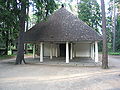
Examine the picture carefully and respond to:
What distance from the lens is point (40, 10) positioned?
16781 millimetres

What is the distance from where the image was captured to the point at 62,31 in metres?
17.6

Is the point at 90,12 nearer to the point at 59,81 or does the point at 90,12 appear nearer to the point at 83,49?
the point at 83,49

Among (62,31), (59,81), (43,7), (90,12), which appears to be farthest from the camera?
(90,12)

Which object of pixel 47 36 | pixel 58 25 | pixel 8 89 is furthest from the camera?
pixel 58 25

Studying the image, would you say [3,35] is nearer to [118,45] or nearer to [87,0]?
[87,0]

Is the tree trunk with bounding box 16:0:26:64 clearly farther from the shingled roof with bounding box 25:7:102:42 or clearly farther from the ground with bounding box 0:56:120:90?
the ground with bounding box 0:56:120:90

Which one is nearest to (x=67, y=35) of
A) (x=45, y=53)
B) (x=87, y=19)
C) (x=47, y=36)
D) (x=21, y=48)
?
(x=47, y=36)

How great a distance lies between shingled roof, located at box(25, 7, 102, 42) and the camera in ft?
54.3

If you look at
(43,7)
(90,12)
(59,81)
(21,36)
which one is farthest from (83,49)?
(59,81)

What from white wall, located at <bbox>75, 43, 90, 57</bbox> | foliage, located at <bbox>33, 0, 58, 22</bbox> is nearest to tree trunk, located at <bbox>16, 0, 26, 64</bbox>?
foliage, located at <bbox>33, 0, 58, 22</bbox>

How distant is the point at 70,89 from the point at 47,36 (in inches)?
450

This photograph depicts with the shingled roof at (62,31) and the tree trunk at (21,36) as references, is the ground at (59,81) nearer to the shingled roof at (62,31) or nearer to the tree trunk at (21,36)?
the tree trunk at (21,36)

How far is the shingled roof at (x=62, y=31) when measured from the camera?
16562 millimetres

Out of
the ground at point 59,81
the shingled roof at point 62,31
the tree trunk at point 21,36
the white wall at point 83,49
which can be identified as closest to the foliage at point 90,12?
the white wall at point 83,49
